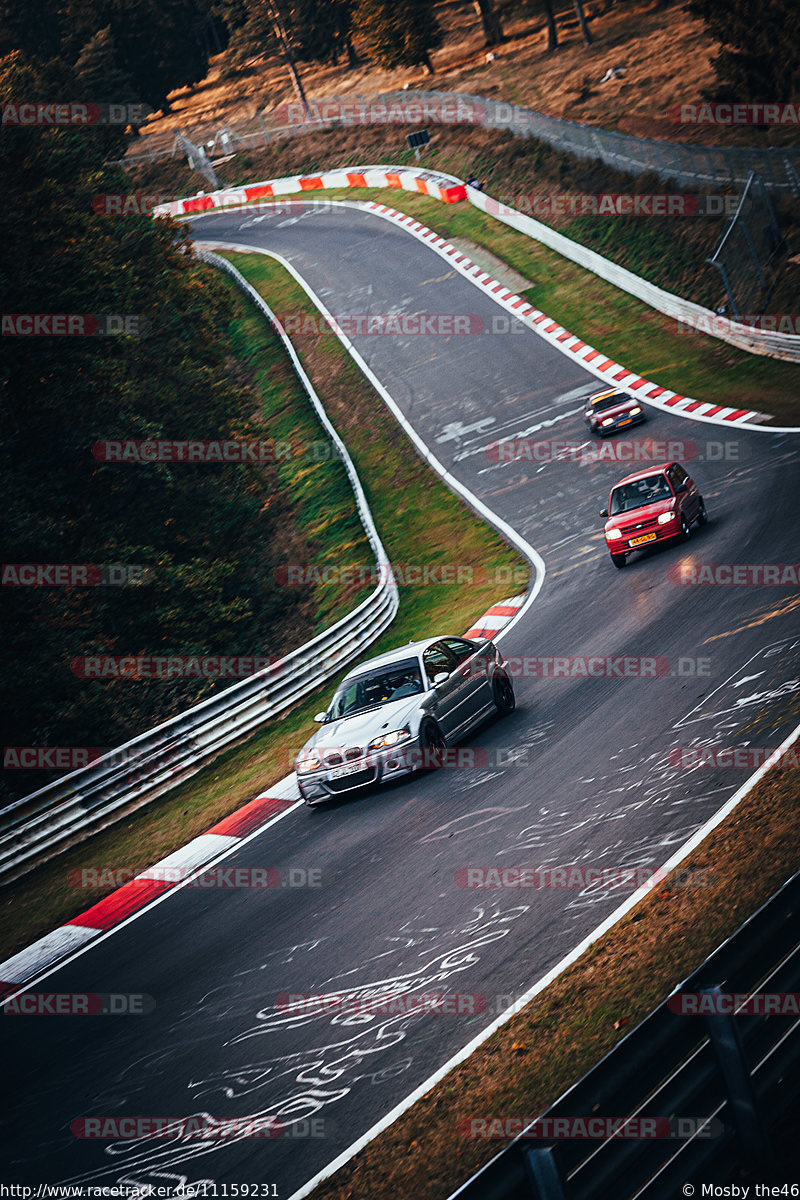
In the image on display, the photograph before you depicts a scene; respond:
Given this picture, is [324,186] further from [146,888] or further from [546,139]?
[146,888]

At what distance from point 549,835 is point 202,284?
1112 inches

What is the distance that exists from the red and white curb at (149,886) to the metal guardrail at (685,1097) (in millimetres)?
8461

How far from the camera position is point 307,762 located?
13.0m

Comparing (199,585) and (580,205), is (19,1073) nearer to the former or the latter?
(199,585)

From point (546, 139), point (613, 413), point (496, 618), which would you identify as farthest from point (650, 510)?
point (546, 139)

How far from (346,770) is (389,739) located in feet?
2.09

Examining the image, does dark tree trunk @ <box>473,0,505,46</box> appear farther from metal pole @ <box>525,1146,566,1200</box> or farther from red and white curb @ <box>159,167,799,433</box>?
metal pole @ <box>525,1146,566,1200</box>

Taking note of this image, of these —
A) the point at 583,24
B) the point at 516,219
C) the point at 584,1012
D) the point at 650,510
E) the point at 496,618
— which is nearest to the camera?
the point at 584,1012

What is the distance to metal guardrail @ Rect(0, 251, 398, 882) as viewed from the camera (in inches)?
608

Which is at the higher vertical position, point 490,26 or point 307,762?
point 490,26

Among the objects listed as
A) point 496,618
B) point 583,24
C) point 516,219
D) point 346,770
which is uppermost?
point 583,24

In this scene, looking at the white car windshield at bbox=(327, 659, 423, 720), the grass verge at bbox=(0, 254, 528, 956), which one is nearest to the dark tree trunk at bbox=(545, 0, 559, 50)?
the grass verge at bbox=(0, 254, 528, 956)

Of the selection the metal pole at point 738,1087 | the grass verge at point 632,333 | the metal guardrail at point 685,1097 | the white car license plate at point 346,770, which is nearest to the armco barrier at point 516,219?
the grass verge at point 632,333

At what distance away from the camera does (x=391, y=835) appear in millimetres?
11312
